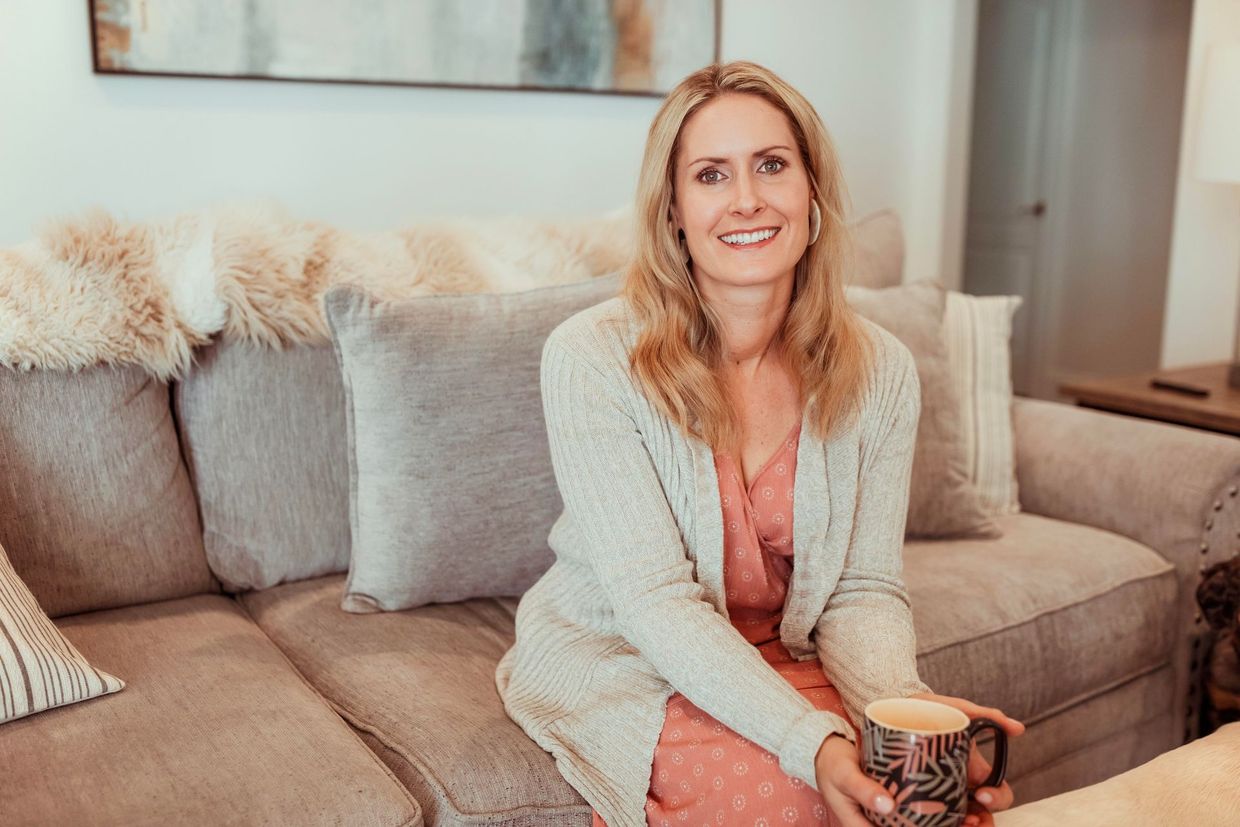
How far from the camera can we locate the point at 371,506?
177 cm

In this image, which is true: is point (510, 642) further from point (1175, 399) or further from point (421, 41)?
point (1175, 399)

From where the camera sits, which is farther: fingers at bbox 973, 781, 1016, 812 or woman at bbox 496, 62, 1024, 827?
woman at bbox 496, 62, 1024, 827

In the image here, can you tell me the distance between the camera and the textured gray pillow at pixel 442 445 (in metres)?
1.74

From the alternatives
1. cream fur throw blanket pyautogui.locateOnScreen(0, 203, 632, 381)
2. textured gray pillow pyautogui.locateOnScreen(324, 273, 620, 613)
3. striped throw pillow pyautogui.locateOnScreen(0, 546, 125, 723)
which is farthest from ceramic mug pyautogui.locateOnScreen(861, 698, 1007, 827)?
cream fur throw blanket pyautogui.locateOnScreen(0, 203, 632, 381)

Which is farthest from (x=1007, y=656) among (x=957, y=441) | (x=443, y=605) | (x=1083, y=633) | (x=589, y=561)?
(x=443, y=605)

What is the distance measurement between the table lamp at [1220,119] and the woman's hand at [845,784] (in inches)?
77.4

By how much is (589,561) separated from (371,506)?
16.2 inches

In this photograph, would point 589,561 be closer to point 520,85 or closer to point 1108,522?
point 1108,522

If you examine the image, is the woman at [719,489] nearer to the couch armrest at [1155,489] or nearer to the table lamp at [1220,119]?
the couch armrest at [1155,489]

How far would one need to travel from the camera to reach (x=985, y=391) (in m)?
2.32

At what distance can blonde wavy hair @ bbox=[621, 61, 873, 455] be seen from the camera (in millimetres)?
1453

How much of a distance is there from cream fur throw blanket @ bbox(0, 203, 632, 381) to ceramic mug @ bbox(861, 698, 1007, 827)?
1093 millimetres

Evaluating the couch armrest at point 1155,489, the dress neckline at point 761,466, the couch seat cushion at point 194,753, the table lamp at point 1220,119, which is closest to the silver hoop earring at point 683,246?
the dress neckline at point 761,466

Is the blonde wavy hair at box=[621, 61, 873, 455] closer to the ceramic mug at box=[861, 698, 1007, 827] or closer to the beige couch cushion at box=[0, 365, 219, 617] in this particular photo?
the ceramic mug at box=[861, 698, 1007, 827]
